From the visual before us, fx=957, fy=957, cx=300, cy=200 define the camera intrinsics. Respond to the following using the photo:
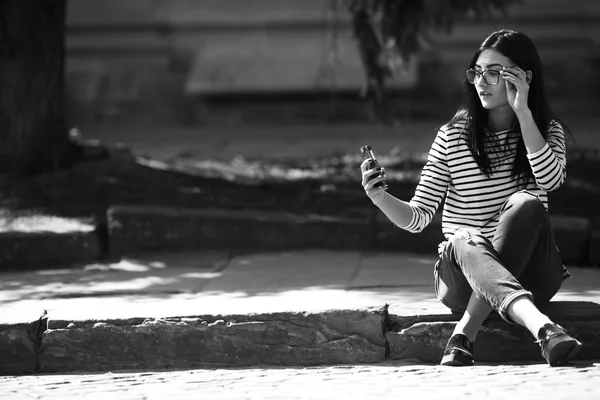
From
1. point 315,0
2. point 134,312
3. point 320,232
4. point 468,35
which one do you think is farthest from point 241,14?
point 134,312

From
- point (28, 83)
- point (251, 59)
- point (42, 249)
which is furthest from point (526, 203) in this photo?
point (251, 59)

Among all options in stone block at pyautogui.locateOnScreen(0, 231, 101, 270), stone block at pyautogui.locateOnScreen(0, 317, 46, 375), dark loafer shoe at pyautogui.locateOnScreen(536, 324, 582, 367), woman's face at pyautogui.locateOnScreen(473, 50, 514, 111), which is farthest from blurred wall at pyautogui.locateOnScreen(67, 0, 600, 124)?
dark loafer shoe at pyautogui.locateOnScreen(536, 324, 582, 367)

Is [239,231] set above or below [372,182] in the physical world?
below

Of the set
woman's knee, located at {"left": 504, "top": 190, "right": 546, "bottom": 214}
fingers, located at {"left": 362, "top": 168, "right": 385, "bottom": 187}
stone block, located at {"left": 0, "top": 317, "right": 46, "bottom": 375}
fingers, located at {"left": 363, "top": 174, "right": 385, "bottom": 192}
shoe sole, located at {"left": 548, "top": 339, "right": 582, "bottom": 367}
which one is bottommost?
stone block, located at {"left": 0, "top": 317, "right": 46, "bottom": 375}

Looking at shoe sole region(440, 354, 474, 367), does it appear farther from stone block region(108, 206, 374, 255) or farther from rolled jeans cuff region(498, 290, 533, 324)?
stone block region(108, 206, 374, 255)

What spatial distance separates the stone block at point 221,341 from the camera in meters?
4.31

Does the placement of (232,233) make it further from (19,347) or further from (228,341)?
(19,347)

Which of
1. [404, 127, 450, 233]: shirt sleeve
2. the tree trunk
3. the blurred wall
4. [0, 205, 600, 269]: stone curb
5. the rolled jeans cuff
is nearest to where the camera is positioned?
the rolled jeans cuff

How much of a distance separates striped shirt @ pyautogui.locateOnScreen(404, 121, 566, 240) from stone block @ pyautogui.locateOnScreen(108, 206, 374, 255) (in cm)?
181

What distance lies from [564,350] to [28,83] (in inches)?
180

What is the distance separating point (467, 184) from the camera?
4.24 metres

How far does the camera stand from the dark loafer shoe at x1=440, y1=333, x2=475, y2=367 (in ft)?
13.1

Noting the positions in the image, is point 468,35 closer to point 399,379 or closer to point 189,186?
point 189,186

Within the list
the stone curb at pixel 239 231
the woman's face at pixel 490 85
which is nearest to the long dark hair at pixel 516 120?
the woman's face at pixel 490 85
